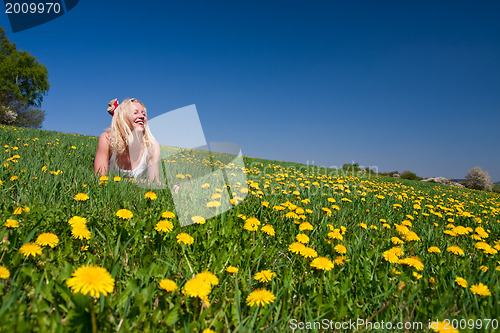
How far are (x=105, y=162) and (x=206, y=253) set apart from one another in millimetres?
3191

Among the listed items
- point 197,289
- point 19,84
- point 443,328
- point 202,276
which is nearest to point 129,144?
point 202,276

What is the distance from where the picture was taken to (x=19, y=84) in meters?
32.2

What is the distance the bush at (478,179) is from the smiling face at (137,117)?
151 ft

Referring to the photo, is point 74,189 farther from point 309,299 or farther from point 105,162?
point 309,299

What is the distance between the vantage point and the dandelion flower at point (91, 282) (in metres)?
0.87

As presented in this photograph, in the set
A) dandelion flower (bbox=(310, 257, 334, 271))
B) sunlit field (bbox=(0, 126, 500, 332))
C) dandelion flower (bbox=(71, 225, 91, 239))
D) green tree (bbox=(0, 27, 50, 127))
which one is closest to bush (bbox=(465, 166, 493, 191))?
sunlit field (bbox=(0, 126, 500, 332))

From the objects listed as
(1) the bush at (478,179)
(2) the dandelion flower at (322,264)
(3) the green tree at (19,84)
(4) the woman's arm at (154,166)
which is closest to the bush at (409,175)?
(1) the bush at (478,179)

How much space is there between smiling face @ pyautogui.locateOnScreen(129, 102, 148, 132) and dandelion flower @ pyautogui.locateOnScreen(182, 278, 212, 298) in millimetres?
3734

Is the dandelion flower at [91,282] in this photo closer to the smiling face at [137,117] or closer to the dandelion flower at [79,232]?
the dandelion flower at [79,232]

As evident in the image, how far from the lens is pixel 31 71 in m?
32.1

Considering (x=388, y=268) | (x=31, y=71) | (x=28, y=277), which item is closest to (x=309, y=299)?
(x=388, y=268)

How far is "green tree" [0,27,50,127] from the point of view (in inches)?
1187

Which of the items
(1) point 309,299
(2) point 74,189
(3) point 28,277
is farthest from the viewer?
(2) point 74,189

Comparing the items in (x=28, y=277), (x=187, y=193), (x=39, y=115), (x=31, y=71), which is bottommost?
(x=28, y=277)
